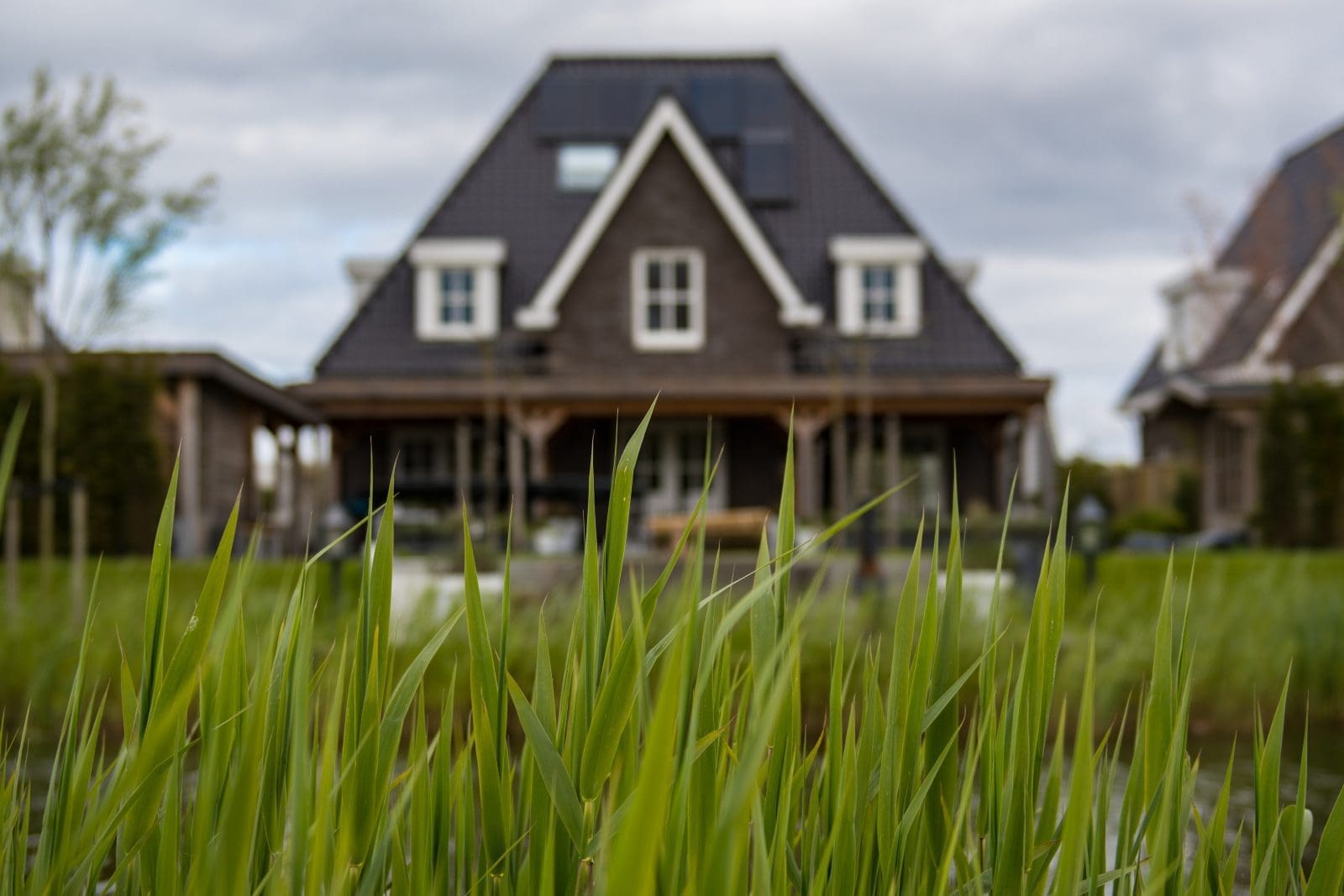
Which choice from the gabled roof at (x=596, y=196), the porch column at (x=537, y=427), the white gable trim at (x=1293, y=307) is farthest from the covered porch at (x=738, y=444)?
the white gable trim at (x=1293, y=307)

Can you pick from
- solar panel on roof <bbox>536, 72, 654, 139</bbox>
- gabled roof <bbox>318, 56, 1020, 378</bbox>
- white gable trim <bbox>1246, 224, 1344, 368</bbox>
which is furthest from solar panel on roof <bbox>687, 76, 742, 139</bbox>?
white gable trim <bbox>1246, 224, 1344, 368</bbox>

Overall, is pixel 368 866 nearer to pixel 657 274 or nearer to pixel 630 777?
pixel 630 777

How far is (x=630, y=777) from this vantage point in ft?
5.56

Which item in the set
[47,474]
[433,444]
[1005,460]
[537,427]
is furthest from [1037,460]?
[47,474]

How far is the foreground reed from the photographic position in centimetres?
150

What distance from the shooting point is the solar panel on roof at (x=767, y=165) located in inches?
838

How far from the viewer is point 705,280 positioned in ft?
65.9

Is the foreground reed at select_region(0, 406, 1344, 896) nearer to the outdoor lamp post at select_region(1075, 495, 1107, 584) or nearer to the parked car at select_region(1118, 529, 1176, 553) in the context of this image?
the outdoor lamp post at select_region(1075, 495, 1107, 584)

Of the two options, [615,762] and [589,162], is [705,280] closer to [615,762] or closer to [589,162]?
[589,162]

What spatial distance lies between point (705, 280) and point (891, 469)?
3857 mm

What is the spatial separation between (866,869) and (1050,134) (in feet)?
68.5

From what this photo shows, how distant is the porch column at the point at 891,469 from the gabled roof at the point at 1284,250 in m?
6.39

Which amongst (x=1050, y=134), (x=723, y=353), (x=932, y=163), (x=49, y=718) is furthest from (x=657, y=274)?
(x=49, y=718)

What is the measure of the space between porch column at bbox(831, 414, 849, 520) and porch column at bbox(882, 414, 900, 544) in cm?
56
